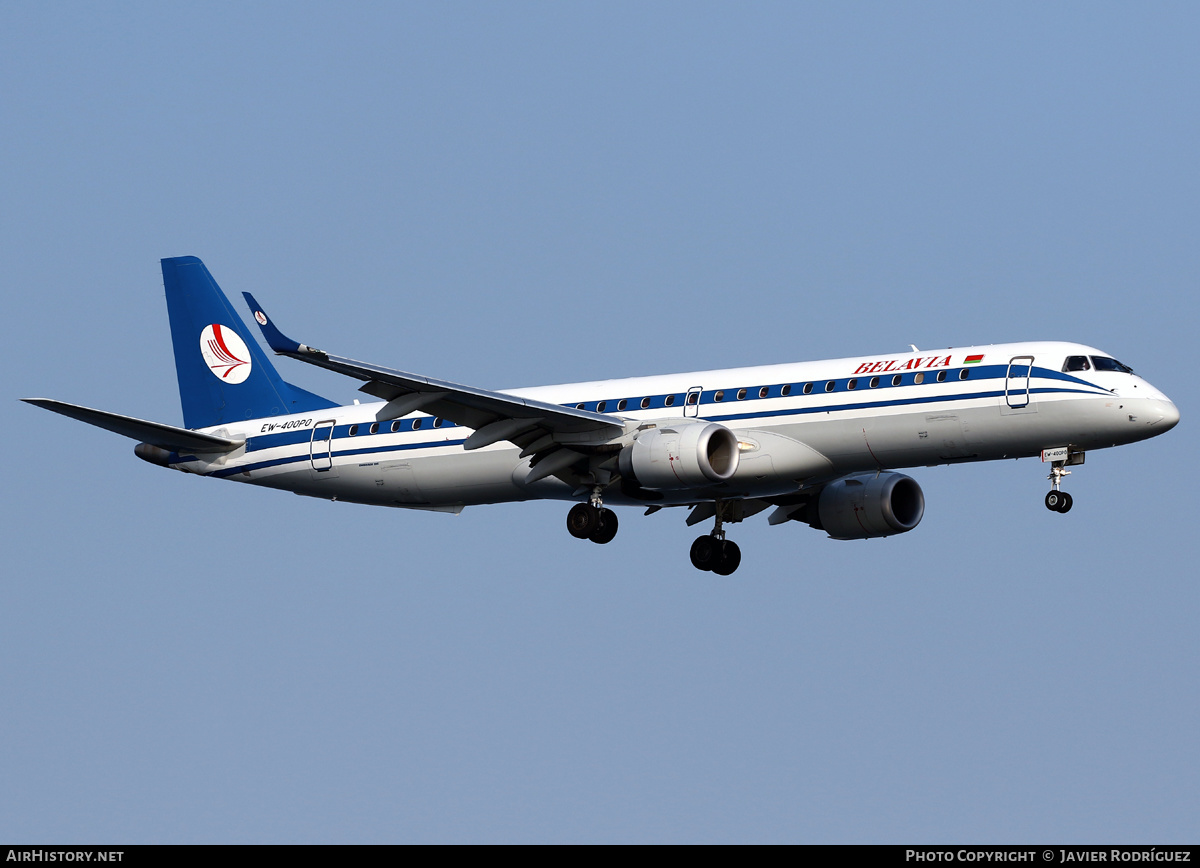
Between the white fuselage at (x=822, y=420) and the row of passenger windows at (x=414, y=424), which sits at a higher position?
the row of passenger windows at (x=414, y=424)

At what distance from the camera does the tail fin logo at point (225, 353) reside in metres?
49.2

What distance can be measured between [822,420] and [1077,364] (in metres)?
5.68

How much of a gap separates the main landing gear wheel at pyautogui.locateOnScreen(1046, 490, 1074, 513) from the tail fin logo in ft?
74.2

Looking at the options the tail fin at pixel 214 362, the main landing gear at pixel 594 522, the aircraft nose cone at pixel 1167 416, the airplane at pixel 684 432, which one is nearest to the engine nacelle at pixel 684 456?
the airplane at pixel 684 432

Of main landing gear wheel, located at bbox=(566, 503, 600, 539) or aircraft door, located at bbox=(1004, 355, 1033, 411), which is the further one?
main landing gear wheel, located at bbox=(566, 503, 600, 539)

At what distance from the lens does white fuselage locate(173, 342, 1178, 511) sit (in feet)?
124

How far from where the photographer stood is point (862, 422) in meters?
39.0

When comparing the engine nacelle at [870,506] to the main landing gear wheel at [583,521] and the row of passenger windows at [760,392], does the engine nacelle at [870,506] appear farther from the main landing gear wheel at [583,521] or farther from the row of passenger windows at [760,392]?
the main landing gear wheel at [583,521]

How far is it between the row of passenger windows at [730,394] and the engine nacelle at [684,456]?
1.12 metres

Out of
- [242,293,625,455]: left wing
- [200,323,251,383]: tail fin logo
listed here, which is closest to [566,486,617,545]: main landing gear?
[242,293,625,455]: left wing

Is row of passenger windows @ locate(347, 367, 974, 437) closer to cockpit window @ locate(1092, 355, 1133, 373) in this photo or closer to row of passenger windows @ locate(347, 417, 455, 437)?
row of passenger windows @ locate(347, 417, 455, 437)
